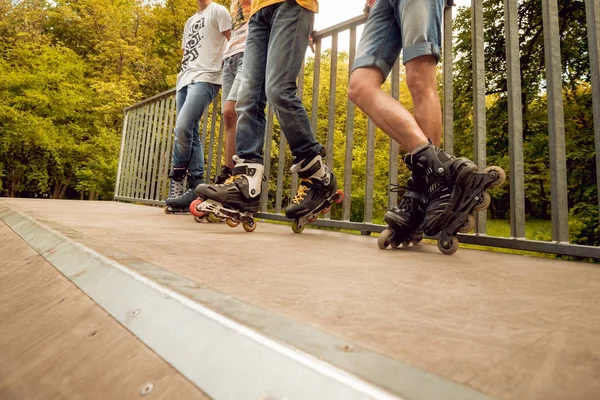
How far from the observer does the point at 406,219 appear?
141 centimetres

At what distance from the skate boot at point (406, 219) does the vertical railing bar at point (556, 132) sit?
0.49 metres

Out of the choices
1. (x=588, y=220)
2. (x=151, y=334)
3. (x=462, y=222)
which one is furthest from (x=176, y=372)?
(x=588, y=220)

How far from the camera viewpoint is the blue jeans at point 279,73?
1.92m

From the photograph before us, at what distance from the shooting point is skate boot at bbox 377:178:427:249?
1406 mm

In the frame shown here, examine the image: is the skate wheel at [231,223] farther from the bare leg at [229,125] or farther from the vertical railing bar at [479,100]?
the vertical railing bar at [479,100]

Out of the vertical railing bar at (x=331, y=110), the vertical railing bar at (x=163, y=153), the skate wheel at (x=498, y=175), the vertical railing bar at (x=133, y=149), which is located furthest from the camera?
the vertical railing bar at (x=133, y=149)

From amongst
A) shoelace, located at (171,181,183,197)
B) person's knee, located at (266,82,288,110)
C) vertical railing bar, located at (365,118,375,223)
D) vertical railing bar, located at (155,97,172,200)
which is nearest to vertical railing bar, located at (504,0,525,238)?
vertical railing bar, located at (365,118,375,223)

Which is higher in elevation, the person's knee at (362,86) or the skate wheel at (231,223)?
the person's knee at (362,86)

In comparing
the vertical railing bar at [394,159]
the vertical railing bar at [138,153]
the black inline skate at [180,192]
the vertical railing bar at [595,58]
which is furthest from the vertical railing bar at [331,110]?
the vertical railing bar at [138,153]

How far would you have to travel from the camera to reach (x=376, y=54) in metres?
1.62

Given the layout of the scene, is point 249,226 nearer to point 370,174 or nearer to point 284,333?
point 370,174

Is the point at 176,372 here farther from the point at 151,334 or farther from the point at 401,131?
the point at 401,131

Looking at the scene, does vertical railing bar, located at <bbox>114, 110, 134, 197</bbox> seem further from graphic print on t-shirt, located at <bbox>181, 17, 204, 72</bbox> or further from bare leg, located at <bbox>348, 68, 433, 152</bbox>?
bare leg, located at <bbox>348, 68, 433, 152</bbox>

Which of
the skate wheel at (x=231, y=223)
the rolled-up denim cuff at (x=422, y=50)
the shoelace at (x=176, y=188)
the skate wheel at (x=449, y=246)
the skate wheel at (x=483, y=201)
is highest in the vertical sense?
the rolled-up denim cuff at (x=422, y=50)
